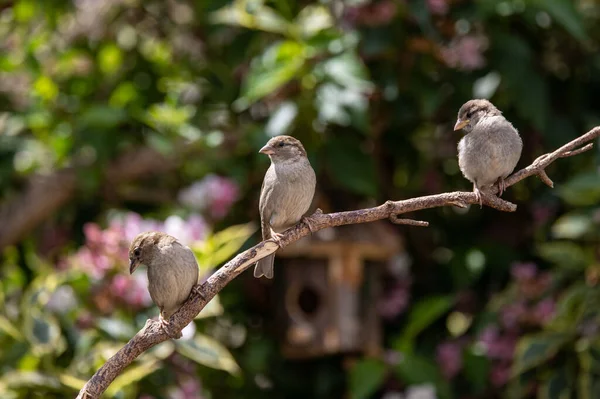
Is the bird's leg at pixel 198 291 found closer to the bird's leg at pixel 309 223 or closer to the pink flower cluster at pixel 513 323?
the bird's leg at pixel 309 223

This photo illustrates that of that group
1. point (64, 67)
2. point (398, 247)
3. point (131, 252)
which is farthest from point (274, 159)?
point (64, 67)

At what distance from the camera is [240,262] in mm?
1084

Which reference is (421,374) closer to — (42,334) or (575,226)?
(575,226)

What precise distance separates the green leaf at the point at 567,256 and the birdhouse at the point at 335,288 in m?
0.53

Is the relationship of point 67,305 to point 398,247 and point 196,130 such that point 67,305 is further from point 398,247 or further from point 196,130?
point 398,247

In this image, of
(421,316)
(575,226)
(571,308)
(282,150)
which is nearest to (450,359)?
(421,316)

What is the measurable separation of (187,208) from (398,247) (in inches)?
30.7

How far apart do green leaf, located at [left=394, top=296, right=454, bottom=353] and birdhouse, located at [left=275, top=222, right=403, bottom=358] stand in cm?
10

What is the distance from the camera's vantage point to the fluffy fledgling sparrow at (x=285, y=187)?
128 cm

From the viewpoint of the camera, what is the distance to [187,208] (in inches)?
129

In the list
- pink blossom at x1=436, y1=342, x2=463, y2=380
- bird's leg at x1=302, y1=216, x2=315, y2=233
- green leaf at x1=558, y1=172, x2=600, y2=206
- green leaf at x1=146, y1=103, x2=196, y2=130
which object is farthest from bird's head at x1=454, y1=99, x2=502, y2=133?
pink blossom at x1=436, y1=342, x2=463, y2=380

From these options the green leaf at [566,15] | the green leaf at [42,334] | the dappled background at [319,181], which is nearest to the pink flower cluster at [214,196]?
the dappled background at [319,181]

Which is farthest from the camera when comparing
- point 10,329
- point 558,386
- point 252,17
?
point 252,17

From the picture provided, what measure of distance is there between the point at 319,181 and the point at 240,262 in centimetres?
227
